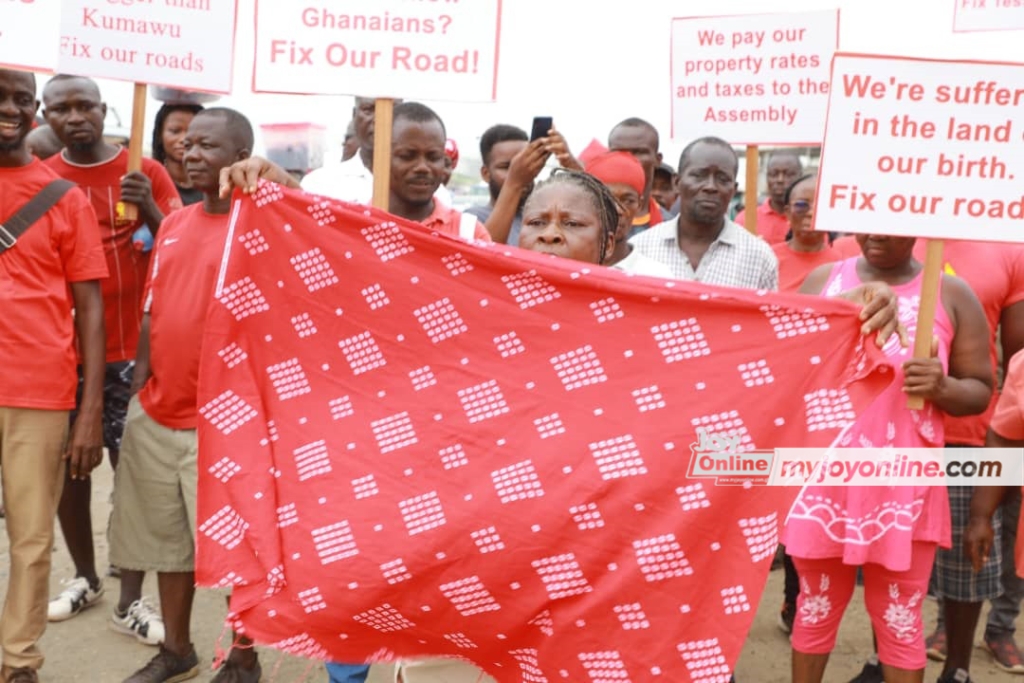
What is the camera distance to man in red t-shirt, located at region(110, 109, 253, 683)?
13.7 feet

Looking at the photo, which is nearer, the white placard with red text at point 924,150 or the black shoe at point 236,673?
the white placard with red text at point 924,150

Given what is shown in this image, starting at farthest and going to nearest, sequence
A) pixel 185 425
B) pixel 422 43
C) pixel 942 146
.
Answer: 1. pixel 185 425
2. pixel 422 43
3. pixel 942 146

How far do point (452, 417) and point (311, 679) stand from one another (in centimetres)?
237

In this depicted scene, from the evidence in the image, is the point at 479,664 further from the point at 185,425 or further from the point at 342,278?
the point at 185,425

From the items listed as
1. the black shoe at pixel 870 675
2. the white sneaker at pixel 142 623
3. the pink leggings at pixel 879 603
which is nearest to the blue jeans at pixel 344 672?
the pink leggings at pixel 879 603

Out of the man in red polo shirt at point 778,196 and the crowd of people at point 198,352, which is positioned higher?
the man in red polo shirt at point 778,196

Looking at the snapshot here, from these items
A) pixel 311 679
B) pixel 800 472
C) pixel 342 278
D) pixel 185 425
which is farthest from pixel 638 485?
pixel 311 679

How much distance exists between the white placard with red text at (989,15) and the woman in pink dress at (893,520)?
2.13 metres

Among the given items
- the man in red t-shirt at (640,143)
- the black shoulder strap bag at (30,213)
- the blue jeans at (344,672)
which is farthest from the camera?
the man in red t-shirt at (640,143)

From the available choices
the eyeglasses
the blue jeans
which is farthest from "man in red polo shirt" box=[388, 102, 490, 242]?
the eyeglasses

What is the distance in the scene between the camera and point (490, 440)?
2.79m

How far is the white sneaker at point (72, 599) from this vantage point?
5.15m

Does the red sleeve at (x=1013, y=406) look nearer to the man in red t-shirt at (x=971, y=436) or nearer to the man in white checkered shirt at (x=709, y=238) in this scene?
the man in red t-shirt at (x=971, y=436)

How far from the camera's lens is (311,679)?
4699mm
